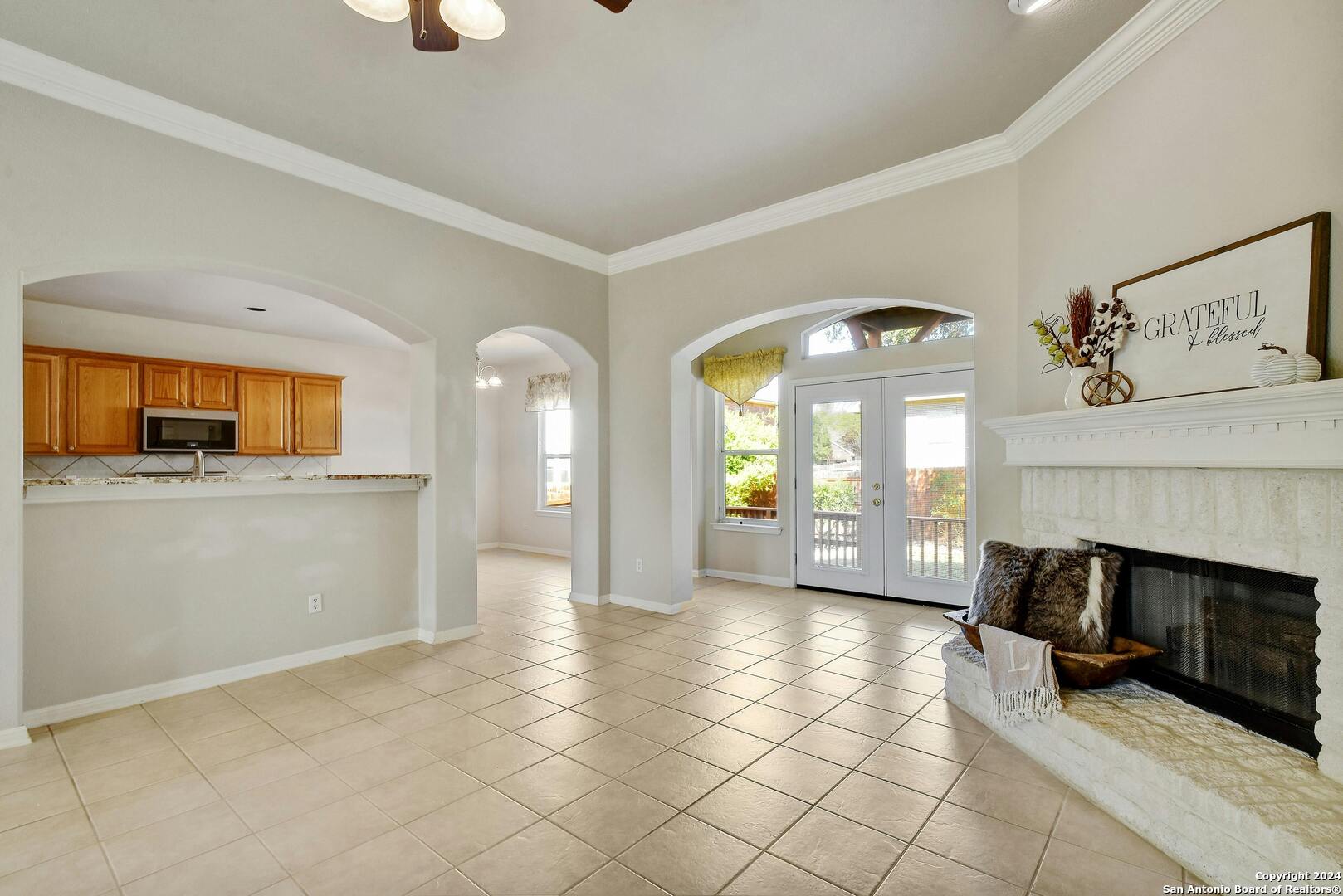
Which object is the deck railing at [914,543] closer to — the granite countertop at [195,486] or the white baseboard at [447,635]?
the white baseboard at [447,635]

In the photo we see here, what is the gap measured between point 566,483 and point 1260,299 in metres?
7.61

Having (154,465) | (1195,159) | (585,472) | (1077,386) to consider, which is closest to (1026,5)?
(1195,159)

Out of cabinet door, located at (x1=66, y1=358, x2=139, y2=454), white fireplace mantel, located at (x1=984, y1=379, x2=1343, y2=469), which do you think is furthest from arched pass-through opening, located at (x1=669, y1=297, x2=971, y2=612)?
cabinet door, located at (x1=66, y1=358, x2=139, y2=454)

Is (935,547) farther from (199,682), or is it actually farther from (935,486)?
(199,682)

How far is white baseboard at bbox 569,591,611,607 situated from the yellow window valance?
2328 millimetres

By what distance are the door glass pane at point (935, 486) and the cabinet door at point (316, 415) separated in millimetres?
6609

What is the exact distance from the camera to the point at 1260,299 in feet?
7.23

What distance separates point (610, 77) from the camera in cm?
301

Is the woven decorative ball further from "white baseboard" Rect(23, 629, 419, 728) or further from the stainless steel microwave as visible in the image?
the stainless steel microwave

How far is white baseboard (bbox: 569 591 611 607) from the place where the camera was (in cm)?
552

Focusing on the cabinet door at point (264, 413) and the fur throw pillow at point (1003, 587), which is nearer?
the fur throw pillow at point (1003, 587)

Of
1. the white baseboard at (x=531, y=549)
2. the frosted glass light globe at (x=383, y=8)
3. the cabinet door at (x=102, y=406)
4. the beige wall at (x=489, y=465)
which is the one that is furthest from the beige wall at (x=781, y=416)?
the cabinet door at (x=102, y=406)

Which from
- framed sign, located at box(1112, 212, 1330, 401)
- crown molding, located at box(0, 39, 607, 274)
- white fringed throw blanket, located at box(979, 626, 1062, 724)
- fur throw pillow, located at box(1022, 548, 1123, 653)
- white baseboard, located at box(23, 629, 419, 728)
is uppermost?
crown molding, located at box(0, 39, 607, 274)

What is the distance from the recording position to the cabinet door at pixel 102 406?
19.8 feet
